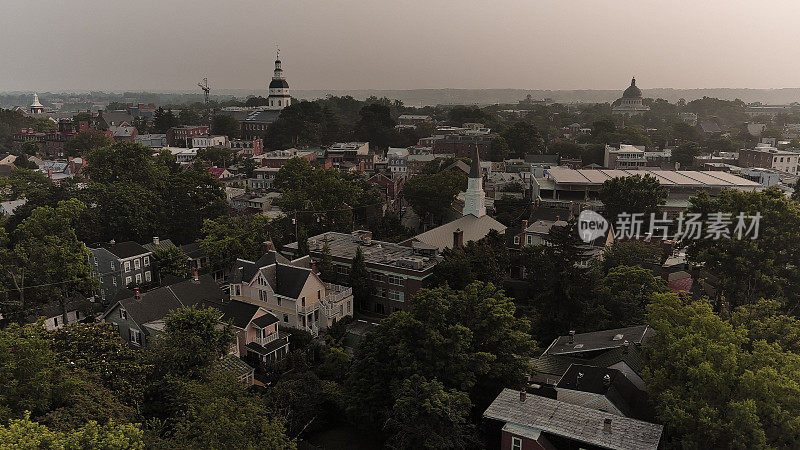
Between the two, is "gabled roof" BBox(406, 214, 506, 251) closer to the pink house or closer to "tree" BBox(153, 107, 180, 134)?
the pink house

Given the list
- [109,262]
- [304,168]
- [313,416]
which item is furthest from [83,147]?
[313,416]

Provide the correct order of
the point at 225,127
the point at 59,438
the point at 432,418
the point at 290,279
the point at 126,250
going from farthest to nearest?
1. the point at 225,127
2. the point at 126,250
3. the point at 290,279
4. the point at 432,418
5. the point at 59,438

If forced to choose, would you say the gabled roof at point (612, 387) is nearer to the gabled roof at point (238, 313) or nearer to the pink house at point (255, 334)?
the pink house at point (255, 334)

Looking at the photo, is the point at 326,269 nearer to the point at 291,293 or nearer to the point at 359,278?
the point at 359,278

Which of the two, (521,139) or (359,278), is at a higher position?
(521,139)

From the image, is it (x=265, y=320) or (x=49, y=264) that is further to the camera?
(x=49, y=264)

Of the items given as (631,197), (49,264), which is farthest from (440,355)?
(631,197)

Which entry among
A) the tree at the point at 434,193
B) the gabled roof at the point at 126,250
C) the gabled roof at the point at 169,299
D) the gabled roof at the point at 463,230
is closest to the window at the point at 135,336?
the gabled roof at the point at 169,299

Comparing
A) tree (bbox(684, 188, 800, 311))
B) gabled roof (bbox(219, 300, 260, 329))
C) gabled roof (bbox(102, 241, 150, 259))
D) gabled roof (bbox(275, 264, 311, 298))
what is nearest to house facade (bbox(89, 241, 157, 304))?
gabled roof (bbox(102, 241, 150, 259))
